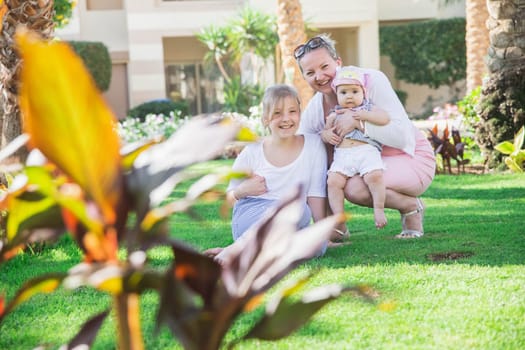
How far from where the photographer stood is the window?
26.5 meters

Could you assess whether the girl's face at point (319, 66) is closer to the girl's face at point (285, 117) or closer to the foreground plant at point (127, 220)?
the girl's face at point (285, 117)

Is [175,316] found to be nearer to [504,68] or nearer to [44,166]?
[44,166]

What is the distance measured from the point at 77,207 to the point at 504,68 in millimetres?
8241

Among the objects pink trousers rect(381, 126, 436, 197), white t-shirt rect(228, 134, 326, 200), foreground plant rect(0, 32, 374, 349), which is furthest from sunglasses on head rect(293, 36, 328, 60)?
foreground plant rect(0, 32, 374, 349)

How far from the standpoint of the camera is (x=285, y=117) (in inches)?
181

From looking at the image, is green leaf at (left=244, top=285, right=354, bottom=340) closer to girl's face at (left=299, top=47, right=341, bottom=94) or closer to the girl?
the girl

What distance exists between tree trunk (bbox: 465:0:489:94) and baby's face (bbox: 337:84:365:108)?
38.9ft

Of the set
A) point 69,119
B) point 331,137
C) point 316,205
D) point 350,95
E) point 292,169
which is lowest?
point 316,205

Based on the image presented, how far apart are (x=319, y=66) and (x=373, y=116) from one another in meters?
0.47

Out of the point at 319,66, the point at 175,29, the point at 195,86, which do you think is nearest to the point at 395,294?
the point at 319,66

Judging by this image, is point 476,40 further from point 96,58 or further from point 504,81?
point 96,58

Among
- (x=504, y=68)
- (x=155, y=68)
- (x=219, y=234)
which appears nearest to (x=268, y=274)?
(x=219, y=234)

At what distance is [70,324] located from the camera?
11.1 feet

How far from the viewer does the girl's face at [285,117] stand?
4582 millimetres
